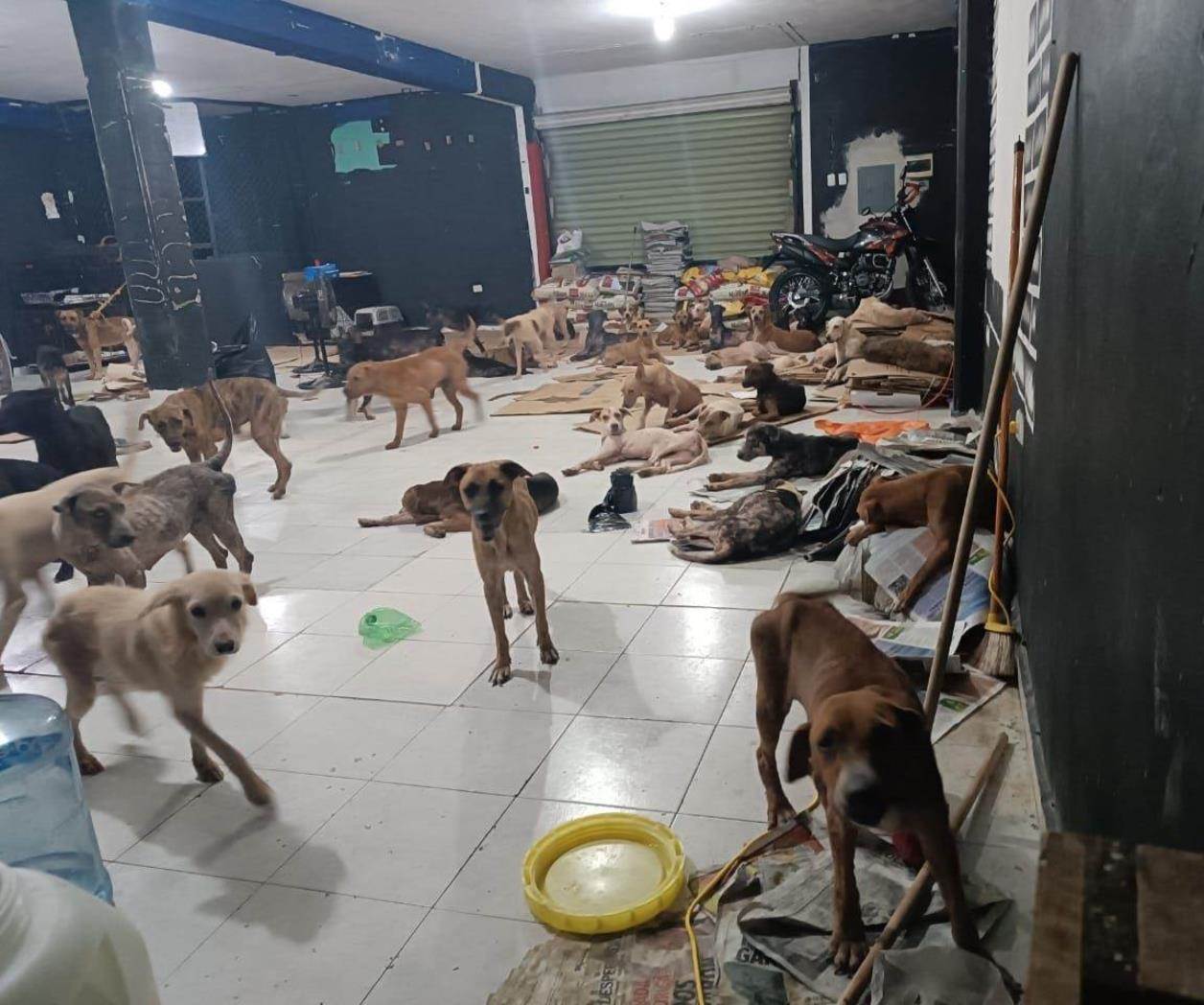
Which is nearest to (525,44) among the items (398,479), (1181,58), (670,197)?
(670,197)

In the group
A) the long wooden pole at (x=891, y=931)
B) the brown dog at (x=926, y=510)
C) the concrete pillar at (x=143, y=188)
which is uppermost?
the concrete pillar at (x=143, y=188)

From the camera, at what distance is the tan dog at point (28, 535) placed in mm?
2611

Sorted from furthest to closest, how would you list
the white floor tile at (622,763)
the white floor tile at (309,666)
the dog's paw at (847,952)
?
1. the white floor tile at (309,666)
2. the white floor tile at (622,763)
3. the dog's paw at (847,952)

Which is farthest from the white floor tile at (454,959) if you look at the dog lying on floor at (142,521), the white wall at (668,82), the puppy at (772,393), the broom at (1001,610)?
the white wall at (668,82)

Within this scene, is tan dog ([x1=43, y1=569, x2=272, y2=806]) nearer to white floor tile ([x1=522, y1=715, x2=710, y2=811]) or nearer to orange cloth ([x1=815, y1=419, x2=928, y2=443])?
white floor tile ([x1=522, y1=715, x2=710, y2=811])

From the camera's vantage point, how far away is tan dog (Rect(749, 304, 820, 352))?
1068 centimetres

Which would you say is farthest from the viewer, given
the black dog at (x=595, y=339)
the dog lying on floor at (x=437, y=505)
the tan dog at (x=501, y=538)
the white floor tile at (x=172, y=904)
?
the black dog at (x=595, y=339)

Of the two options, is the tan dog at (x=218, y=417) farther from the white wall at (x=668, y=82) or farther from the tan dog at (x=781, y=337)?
the white wall at (x=668, y=82)

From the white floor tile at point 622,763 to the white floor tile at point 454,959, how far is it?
1.83ft

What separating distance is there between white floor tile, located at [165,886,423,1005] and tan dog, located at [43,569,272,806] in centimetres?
56

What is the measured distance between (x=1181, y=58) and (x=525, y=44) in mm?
11595

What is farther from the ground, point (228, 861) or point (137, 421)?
point (137, 421)

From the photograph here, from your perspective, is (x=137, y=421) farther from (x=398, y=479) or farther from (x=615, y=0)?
(x=615, y=0)

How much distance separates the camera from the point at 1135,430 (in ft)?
4.82
